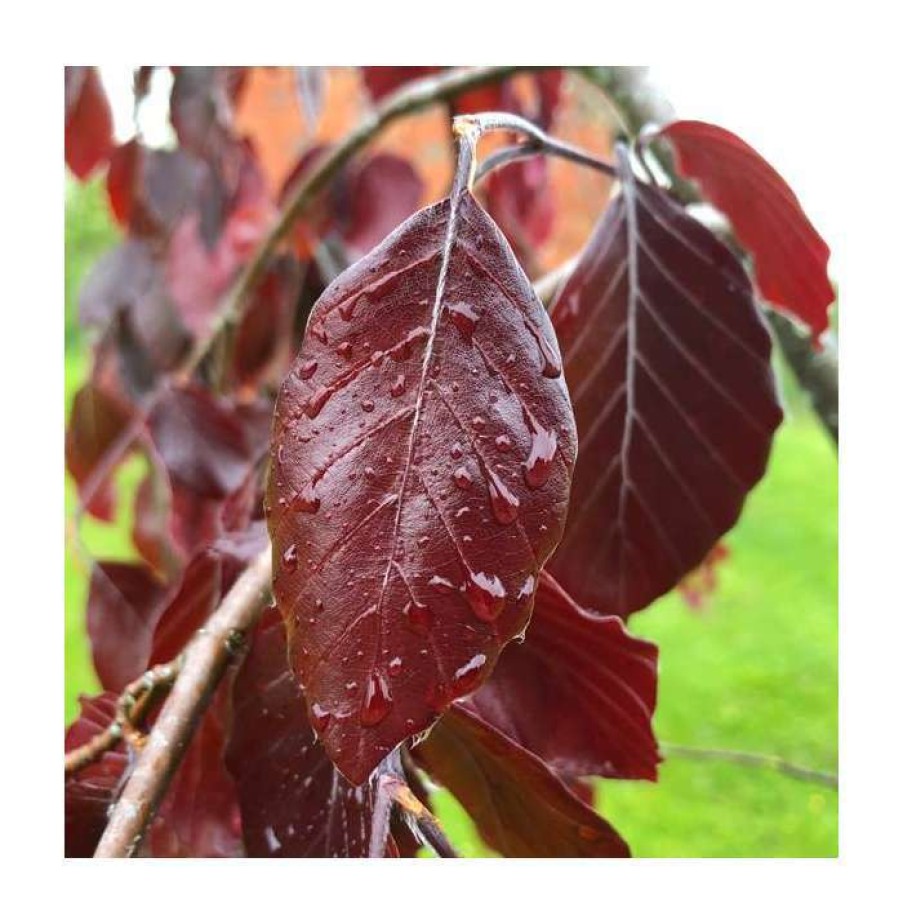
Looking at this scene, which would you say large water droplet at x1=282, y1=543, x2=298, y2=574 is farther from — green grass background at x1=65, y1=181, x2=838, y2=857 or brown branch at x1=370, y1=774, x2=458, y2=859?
green grass background at x1=65, y1=181, x2=838, y2=857

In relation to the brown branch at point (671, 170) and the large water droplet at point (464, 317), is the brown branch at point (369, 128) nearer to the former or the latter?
the brown branch at point (671, 170)

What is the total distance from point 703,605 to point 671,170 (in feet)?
4.11

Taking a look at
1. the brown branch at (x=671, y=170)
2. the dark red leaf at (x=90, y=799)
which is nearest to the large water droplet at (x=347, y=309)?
the dark red leaf at (x=90, y=799)

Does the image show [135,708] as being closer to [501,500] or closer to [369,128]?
[501,500]

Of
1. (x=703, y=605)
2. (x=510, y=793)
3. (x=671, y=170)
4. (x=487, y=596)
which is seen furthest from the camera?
(x=703, y=605)

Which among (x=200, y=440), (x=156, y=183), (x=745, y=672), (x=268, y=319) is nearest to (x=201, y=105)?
(x=156, y=183)

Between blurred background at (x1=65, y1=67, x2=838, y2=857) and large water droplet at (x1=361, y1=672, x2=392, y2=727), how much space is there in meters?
0.63

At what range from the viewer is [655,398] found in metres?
0.38

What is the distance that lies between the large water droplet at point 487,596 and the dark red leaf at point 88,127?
74 cm

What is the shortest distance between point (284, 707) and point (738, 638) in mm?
1990

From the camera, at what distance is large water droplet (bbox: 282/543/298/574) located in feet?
0.75

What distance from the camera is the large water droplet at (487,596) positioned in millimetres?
219

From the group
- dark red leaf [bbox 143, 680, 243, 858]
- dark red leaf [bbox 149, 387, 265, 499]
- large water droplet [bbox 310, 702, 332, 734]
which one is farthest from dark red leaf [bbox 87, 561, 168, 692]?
large water droplet [bbox 310, 702, 332, 734]
